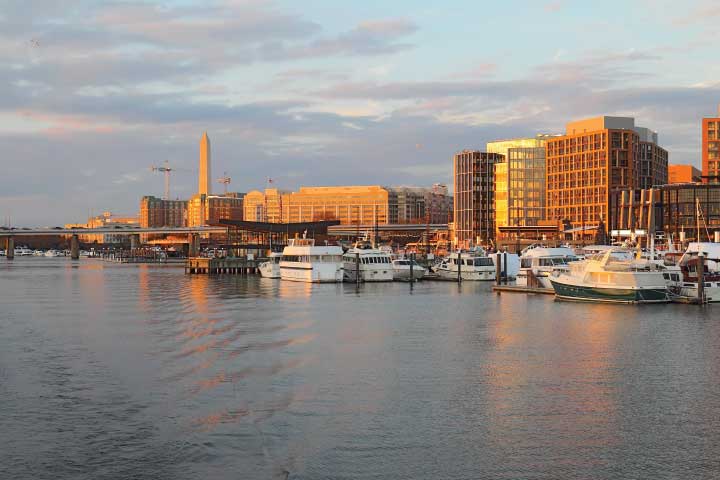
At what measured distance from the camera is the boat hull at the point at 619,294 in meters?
69.0

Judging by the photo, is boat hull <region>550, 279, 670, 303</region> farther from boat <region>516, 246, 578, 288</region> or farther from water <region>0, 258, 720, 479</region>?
boat <region>516, 246, 578, 288</region>

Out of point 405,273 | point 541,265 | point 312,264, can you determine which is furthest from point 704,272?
point 312,264

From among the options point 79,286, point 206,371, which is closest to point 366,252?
point 79,286

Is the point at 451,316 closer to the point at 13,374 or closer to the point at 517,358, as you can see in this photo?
the point at 517,358

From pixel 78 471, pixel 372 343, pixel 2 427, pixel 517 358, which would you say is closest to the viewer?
pixel 78 471

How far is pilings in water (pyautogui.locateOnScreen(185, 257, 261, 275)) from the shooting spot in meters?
153

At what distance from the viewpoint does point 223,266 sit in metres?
153

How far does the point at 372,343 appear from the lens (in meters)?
48.8

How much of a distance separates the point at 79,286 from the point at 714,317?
78.3 meters

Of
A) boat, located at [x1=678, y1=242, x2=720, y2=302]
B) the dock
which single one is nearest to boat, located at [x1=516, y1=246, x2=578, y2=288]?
the dock

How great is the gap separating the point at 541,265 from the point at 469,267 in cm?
2111

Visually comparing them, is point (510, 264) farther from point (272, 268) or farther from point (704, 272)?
point (704, 272)

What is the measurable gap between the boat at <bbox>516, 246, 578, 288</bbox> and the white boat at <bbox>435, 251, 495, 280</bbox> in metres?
16.1

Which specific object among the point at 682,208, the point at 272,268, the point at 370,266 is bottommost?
the point at 272,268
